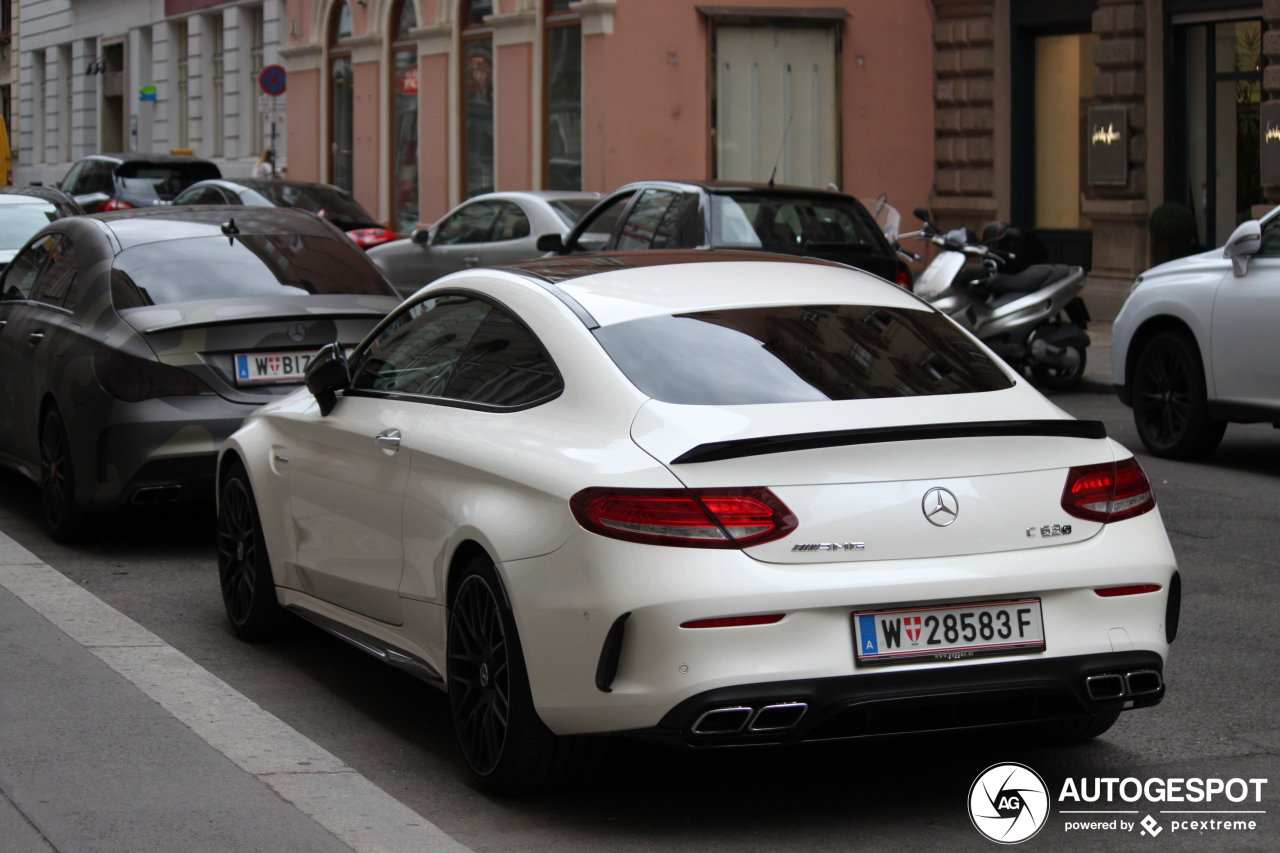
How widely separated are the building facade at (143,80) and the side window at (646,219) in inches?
583

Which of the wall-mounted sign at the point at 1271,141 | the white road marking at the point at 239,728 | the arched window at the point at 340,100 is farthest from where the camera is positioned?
the arched window at the point at 340,100

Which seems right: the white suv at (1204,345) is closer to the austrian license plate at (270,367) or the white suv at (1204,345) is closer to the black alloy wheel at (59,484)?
the austrian license plate at (270,367)

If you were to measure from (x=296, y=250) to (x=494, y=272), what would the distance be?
3.69 m

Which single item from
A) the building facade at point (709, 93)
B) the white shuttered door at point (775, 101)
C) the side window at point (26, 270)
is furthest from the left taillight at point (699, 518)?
the white shuttered door at point (775, 101)

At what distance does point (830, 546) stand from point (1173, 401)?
7379 millimetres

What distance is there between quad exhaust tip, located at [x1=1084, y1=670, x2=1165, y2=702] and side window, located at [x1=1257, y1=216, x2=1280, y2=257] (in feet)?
21.4

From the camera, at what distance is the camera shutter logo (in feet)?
14.7

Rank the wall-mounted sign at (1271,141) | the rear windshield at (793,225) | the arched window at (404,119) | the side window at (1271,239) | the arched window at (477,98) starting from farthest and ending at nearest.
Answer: the arched window at (404,119)
the arched window at (477,98)
the wall-mounted sign at (1271,141)
the rear windshield at (793,225)
the side window at (1271,239)

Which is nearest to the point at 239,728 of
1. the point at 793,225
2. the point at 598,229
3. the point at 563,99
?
the point at 793,225

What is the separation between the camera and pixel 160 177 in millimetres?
25484

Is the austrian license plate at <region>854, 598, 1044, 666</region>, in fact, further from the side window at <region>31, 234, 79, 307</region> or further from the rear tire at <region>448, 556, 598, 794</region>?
the side window at <region>31, 234, 79, 307</region>

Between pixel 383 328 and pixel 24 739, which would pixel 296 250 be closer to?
pixel 383 328

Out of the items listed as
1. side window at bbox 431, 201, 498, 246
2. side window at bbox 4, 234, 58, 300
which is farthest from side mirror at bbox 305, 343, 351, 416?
side window at bbox 431, 201, 498, 246

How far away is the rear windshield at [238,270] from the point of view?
27.8ft
